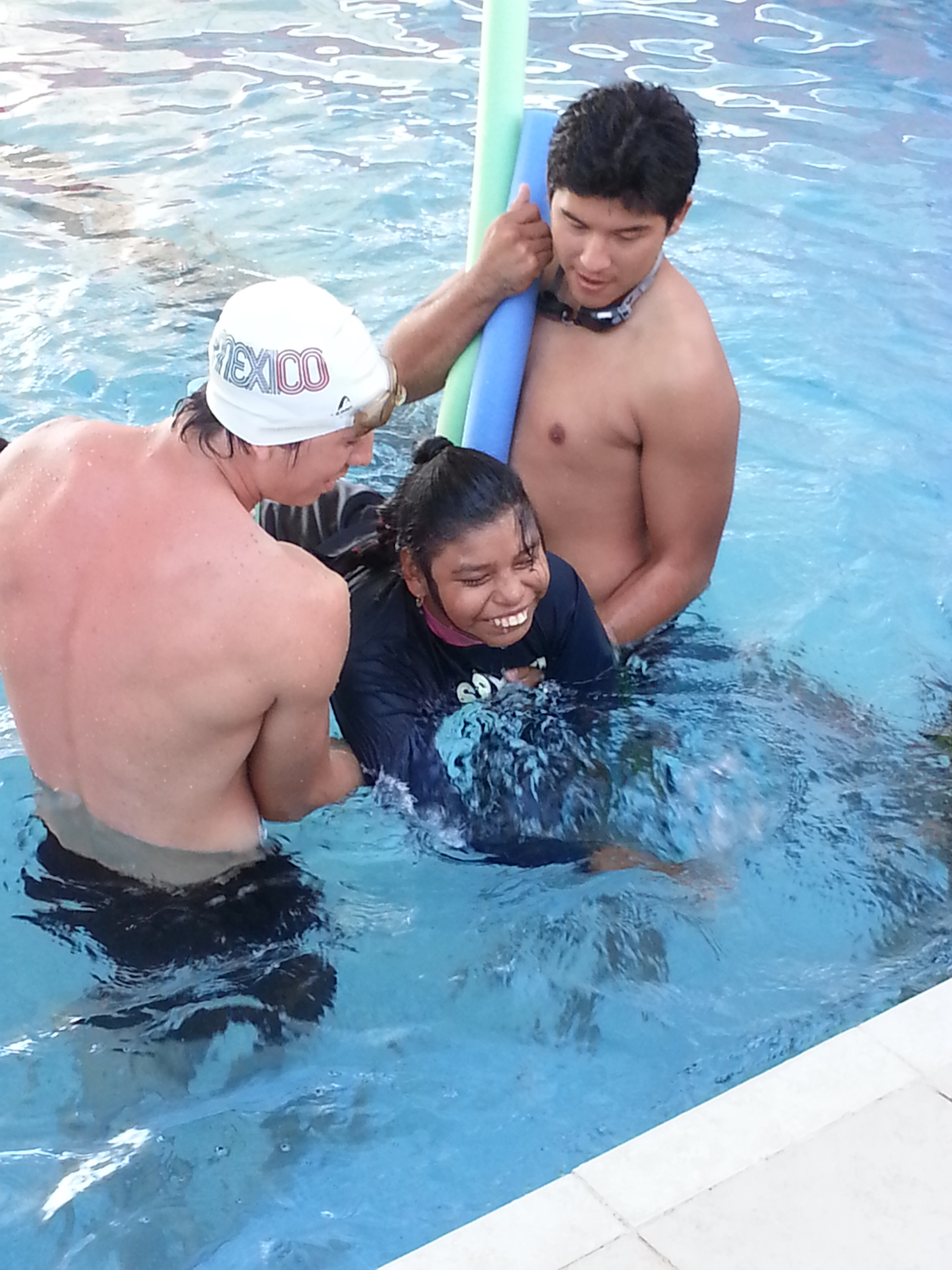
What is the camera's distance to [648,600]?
12.5 feet

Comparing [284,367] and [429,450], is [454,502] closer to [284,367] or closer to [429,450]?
[429,450]

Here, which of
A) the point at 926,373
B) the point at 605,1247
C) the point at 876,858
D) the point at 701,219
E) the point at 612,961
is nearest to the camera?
the point at 605,1247

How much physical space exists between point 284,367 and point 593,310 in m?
1.44

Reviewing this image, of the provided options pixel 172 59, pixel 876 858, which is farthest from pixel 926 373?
pixel 172 59

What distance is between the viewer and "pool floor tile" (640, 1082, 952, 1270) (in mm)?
2070

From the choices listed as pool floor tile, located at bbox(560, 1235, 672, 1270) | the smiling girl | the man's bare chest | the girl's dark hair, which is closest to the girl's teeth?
the smiling girl

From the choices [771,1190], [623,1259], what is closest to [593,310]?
[771,1190]

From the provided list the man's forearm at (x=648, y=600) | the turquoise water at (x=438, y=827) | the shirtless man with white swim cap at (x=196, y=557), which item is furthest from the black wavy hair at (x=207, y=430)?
the man's forearm at (x=648, y=600)

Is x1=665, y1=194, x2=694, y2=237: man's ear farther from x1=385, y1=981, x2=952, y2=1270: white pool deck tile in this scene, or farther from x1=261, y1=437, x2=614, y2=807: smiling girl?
x1=385, y1=981, x2=952, y2=1270: white pool deck tile

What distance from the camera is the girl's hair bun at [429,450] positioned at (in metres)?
3.27

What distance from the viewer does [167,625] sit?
2.42 m

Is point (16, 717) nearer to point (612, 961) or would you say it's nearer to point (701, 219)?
point (612, 961)

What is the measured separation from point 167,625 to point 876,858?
203 centimetres

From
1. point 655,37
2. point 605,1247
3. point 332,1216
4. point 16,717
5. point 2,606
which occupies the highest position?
point 655,37
